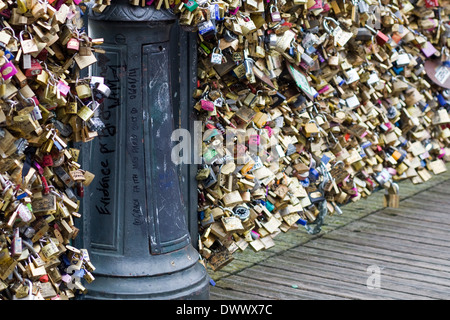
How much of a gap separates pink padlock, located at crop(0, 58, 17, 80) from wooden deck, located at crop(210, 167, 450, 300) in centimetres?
155

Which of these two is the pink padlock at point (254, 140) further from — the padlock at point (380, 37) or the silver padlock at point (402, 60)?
the silver padlock at point (402, 60)

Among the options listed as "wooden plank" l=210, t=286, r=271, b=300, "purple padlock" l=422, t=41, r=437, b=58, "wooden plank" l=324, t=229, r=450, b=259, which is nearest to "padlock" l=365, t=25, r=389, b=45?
"purple padlock" l=422, t=41, r=437, b=58

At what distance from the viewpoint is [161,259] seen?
3.62 meters

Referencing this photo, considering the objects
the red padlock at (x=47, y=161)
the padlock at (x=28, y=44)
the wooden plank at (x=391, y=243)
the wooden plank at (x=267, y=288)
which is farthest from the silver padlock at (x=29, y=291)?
the wooden plank at (x=391, y=243)

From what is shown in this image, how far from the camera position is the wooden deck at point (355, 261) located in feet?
13.4

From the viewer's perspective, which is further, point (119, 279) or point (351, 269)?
point (351, 269)

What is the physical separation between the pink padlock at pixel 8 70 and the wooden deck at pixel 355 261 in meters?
1.55

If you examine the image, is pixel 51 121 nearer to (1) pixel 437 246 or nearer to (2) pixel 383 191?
(1) pixel 437 246

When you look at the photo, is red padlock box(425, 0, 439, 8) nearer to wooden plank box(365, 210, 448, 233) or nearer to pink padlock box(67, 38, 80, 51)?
wooden plank box(365, 210, 448, 233)

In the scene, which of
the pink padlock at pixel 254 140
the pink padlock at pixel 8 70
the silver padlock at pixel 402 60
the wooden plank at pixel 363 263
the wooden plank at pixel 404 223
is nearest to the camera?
the pink padlock at pixel 8 70

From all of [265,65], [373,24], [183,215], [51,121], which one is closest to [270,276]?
[183,215]

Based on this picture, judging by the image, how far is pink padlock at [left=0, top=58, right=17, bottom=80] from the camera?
3010 mm

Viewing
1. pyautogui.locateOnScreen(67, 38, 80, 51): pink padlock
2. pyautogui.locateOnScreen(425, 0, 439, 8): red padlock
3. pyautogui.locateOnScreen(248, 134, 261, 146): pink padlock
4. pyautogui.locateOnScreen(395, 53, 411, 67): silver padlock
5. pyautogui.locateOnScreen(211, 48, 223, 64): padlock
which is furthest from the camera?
pyautogui.locateOnScreen(425, 0, 439, 8): red padlock
